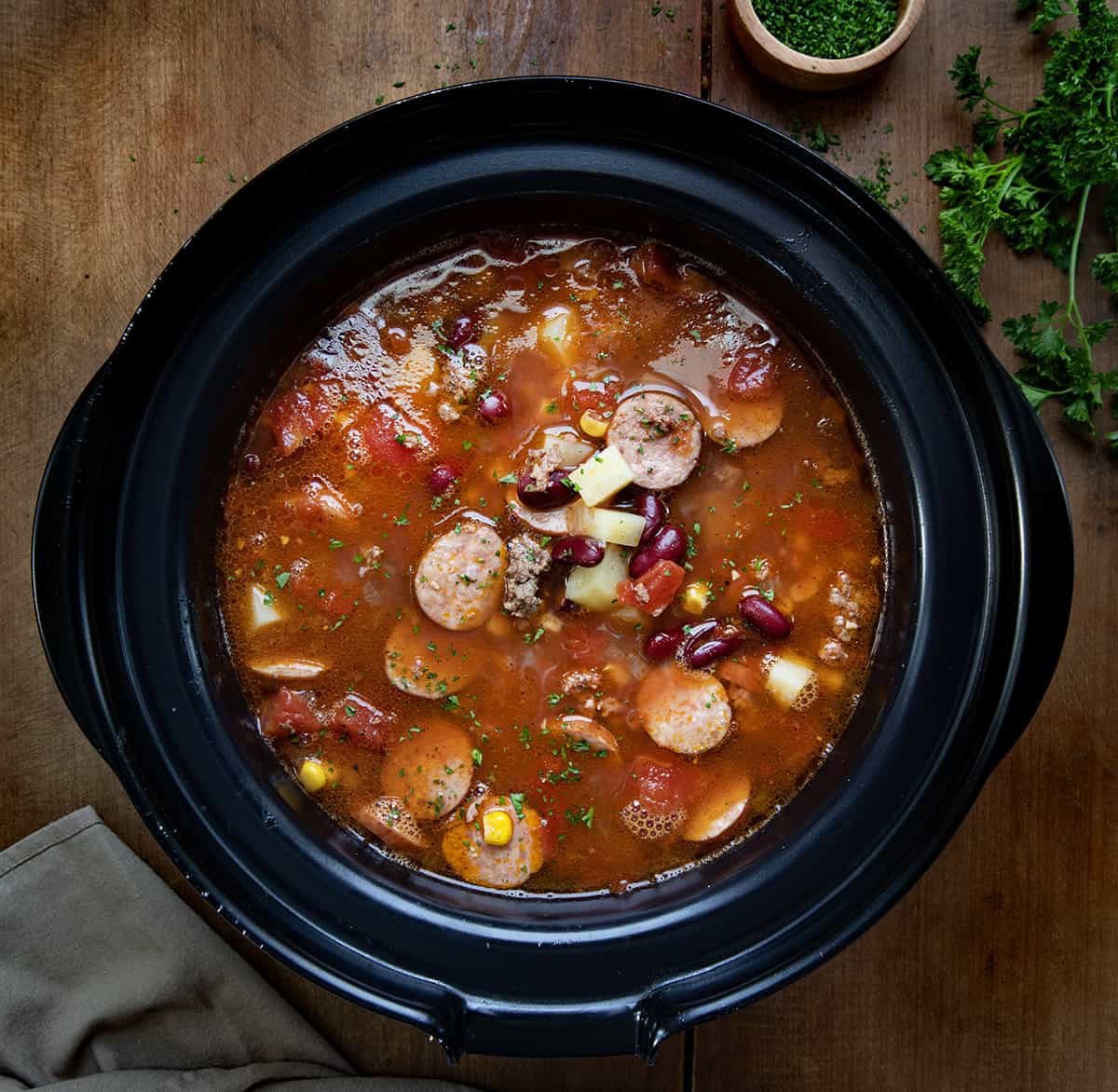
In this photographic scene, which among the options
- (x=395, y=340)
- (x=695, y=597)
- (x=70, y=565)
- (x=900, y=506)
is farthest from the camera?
(x=395, y=340)

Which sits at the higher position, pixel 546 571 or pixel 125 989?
pixel 546 571

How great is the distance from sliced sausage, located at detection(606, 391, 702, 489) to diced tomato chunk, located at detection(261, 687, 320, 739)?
48.6 inches

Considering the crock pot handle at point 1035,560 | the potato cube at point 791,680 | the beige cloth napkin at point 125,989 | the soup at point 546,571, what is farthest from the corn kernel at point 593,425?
the beige cloth napkin at point 125,989

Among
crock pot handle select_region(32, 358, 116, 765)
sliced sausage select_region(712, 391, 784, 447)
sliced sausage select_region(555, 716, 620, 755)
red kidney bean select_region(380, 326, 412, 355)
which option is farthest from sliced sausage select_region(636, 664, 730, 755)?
crock pot handle select_region(32, 358, 116, 765)

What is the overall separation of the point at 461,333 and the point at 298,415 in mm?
566

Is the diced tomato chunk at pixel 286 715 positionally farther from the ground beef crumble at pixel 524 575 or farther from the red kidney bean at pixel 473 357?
the red kidney bean at pixel 473 357

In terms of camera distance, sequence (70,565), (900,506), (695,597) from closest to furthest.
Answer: (70,565)
(900,506)
(695,597)

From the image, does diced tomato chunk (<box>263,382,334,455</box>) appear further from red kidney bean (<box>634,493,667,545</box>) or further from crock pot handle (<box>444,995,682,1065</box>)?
crock pot handle (<box>444,995,682,1065</box>)

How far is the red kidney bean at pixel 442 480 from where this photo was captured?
119 inches

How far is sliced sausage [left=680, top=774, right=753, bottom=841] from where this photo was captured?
3088 millimetres

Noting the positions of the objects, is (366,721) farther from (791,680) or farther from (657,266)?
(657,266)

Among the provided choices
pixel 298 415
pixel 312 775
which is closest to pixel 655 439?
pixel 298 415

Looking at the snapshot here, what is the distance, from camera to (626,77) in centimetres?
319

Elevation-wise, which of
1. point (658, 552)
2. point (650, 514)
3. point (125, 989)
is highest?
point (650, 514)
